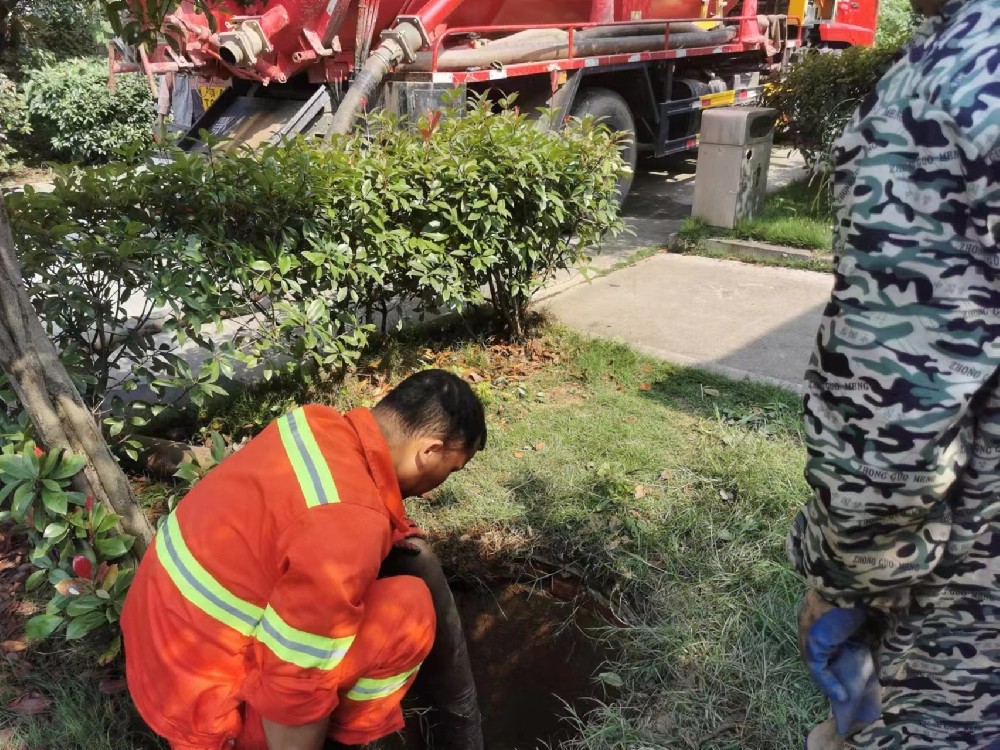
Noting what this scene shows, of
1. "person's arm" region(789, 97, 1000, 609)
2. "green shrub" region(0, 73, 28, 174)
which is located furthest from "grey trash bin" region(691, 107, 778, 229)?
"green shrub" region(0, 73, 28, 174)

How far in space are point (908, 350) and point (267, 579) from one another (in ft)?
3.76

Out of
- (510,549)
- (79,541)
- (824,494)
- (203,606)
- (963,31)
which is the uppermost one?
(963,31)

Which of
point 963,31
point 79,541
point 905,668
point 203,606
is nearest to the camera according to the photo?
point 963,31

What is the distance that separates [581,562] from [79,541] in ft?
5.31

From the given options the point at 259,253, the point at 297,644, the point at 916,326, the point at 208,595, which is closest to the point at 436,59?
the point at 259,253

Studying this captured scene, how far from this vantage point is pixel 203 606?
1492mm

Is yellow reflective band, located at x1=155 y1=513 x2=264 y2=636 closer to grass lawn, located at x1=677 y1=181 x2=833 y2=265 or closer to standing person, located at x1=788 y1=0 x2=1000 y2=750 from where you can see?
standing person, located at x1=788 y1=0 x2=1000 y2=750

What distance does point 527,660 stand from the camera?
8.64 feet

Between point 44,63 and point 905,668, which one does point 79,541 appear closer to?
point 905,668

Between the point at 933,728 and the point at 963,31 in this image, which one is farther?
the point at 933,728

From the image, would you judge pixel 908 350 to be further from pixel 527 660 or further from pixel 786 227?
pixel 786 227

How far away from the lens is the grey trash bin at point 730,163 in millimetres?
6453

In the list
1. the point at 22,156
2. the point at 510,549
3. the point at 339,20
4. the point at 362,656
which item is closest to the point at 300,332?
the point at 510,549

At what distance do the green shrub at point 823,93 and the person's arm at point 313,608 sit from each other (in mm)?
6614
